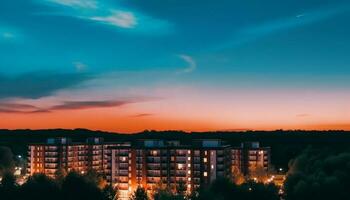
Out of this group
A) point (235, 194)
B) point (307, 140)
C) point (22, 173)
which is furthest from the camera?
point (307, 140)

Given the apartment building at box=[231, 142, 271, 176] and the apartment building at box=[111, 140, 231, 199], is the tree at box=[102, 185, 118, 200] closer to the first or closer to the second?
the apartment building at box=[111, 140, 231, 199]

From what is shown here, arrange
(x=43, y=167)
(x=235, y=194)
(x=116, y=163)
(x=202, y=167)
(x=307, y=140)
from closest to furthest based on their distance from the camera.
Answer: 1. (x=235, y=194)
2. (x=202, y=167)
3. (x=116, y=163)
4. (x=43, y=167)
5. (x=307, y=140)

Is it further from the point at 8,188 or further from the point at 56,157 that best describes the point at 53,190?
the point at 56,157

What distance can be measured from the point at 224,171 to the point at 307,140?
339ft

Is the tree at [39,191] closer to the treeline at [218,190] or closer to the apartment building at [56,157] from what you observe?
the treeline at [218,190]

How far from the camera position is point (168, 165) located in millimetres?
81062

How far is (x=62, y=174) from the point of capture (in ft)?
260

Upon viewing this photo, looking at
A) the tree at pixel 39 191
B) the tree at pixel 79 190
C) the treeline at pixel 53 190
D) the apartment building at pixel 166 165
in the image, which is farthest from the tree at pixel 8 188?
the apartment building at pixel 166 165

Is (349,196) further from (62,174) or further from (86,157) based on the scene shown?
(86,157)

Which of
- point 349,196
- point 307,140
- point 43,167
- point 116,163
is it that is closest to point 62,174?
point 116,163

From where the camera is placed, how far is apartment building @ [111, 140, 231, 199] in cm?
7888

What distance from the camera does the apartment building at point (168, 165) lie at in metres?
78.9

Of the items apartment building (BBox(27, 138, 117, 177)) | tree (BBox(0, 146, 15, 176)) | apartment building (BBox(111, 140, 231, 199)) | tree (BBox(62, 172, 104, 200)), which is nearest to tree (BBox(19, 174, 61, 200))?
tree (BBox(62, 172, 104, 200))

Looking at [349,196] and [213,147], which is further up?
[213,147]
